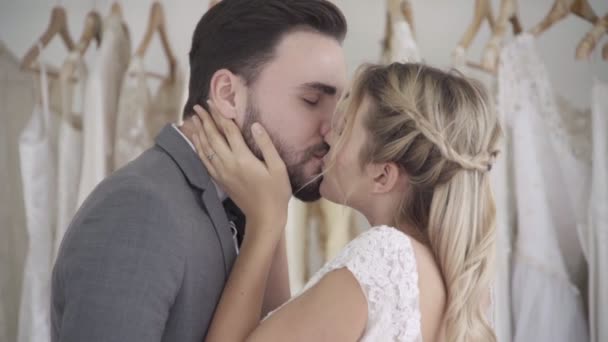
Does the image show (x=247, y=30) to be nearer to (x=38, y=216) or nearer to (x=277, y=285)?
(x=277, y=285)

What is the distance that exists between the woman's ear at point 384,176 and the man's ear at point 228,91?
0.25 meters

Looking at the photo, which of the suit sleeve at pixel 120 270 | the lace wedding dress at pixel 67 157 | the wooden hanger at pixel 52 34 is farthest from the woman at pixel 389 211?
the wooden hanger at pixel 52 34

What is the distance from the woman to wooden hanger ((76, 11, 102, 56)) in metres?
0.77

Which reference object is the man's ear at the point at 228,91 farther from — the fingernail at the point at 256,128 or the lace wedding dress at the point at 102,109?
the lace wedding dress at the point at 102,109

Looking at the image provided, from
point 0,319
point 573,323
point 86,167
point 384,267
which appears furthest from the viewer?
point 0,319

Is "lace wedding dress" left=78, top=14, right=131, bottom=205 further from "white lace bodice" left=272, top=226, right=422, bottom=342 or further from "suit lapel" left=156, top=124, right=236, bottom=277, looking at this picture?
"white lace bodice" left=272, top=226, right=422, bottom=342

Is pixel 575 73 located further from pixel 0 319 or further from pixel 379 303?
pixel 0 319

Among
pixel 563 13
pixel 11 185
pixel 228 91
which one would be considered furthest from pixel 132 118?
pixel 563 13

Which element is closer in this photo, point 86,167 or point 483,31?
point 86,167

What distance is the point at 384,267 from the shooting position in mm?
1024

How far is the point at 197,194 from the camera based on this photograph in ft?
3.62

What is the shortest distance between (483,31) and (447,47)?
0.39ft

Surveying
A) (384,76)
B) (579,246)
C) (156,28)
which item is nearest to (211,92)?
(384,76)

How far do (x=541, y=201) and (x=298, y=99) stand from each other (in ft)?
2.13
